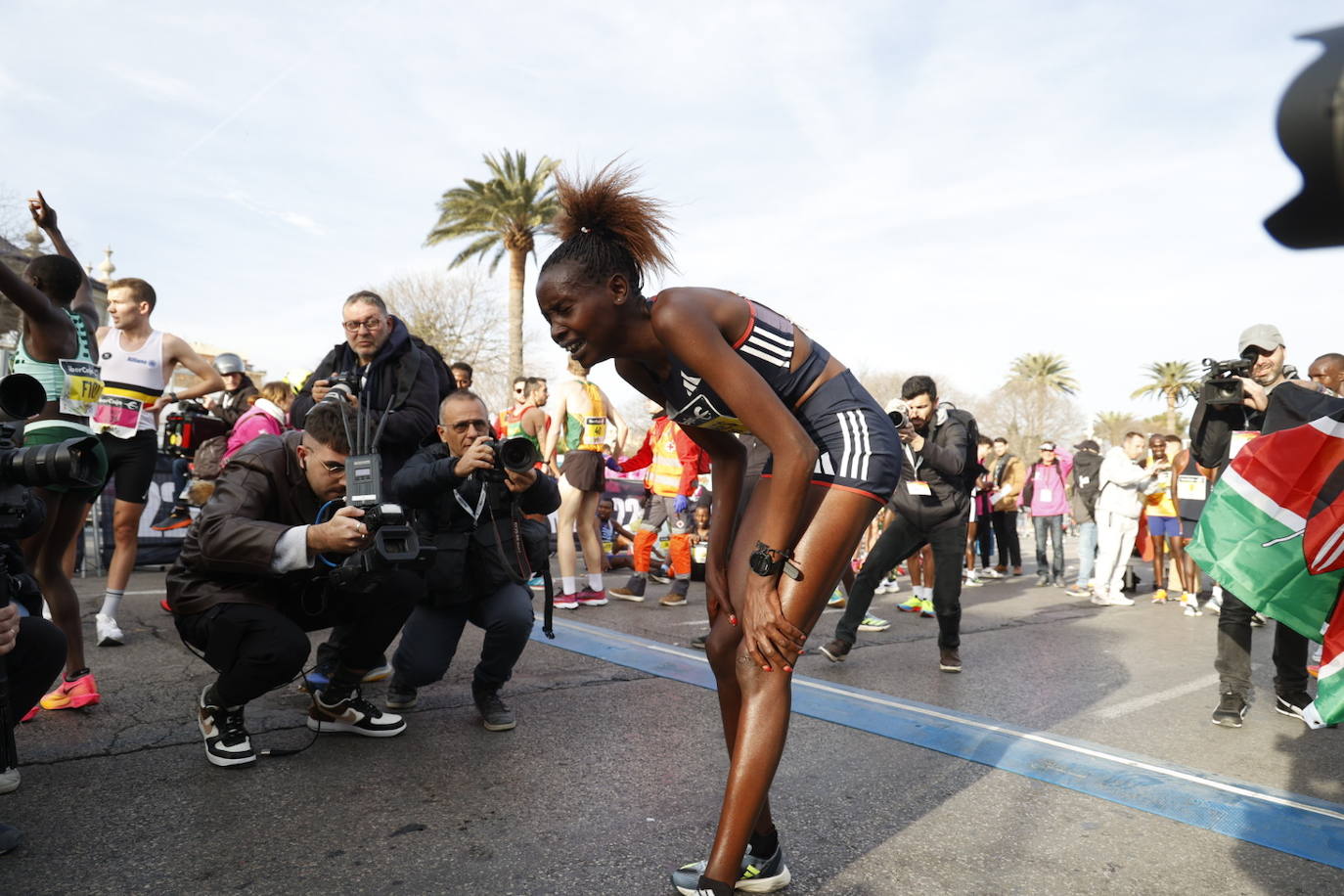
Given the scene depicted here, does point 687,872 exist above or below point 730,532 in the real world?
below

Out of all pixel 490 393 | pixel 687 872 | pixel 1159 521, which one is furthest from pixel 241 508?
pixel 490 393

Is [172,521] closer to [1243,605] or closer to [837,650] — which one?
[837,650]

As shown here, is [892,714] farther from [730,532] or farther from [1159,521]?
[1159,521]

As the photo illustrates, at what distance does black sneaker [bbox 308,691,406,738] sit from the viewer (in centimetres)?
366

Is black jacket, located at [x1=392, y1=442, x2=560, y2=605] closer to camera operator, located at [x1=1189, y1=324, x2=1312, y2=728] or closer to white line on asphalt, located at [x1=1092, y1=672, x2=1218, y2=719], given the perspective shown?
white line on asphalt, located at [x1=1092, y1=672, x2=1218, y2=719]

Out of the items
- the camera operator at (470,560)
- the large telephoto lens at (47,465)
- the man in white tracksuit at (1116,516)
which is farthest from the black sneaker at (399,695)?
the man in white tracksuit at (1116,516)

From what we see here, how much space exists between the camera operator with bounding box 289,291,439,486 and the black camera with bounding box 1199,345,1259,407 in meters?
4.34

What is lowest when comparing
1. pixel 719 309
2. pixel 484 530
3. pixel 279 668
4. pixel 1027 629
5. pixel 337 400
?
pixel 1027 629

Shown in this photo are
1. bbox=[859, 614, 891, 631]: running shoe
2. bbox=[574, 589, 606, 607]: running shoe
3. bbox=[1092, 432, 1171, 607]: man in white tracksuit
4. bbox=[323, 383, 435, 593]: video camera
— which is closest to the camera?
bbox=[323, 383, 435, 593]: video camera

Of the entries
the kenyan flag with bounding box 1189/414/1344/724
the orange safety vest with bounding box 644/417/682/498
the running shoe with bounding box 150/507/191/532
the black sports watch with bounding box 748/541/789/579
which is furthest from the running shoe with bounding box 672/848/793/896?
the running shoe with bounding box 150/507/191/532

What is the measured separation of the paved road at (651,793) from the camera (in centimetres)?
248

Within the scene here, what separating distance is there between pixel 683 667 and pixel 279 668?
2507 millimetres

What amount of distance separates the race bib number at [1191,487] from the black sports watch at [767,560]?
721cm

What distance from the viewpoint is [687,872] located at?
2.36 metres
